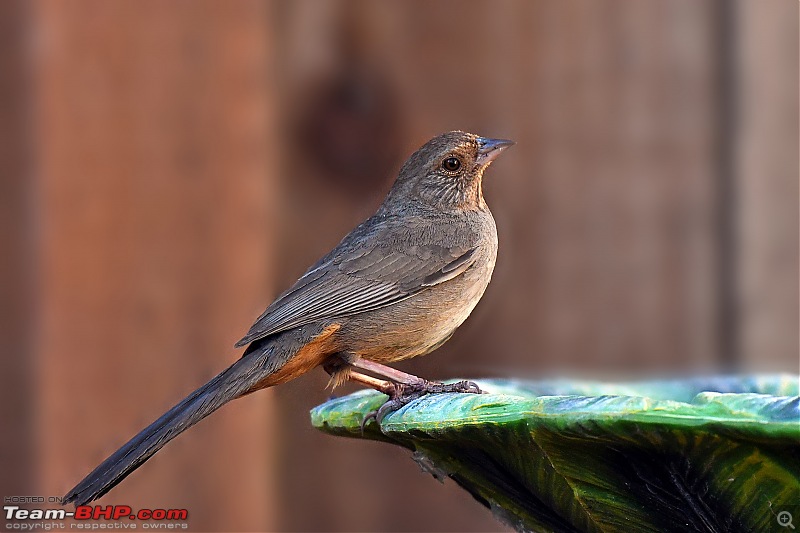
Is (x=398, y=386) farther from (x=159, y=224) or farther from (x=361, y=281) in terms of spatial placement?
(x=159, y=224)

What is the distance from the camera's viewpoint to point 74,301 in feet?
12.6

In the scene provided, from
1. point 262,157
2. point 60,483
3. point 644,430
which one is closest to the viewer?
point 644,430

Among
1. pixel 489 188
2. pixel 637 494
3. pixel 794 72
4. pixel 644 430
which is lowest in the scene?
pixel 637 494

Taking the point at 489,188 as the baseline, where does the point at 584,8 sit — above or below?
above

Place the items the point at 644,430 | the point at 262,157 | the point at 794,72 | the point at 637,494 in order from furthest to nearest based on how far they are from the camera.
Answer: the point at 794,72 < the point at 262,157 < the point at 637,494 < the point at 644,430

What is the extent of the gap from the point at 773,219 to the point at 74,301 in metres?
2.92

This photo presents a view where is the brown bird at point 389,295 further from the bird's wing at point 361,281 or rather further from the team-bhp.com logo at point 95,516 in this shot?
the team-bhp.com logo at point 95,516

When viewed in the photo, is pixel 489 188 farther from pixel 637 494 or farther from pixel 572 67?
pixel 637 494

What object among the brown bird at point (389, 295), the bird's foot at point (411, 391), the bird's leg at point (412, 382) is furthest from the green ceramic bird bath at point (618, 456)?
the brown bird at point (389, 295)

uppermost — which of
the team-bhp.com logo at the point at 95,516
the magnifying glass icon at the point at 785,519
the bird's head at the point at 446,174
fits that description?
the bird's head at the point at 446,174

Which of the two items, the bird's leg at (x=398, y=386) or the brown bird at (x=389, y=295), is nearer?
the bird's leg at (x=398, y=386)

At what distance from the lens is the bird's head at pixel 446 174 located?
4473 millimetres

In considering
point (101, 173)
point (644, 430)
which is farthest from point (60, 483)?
point (644, 430)
